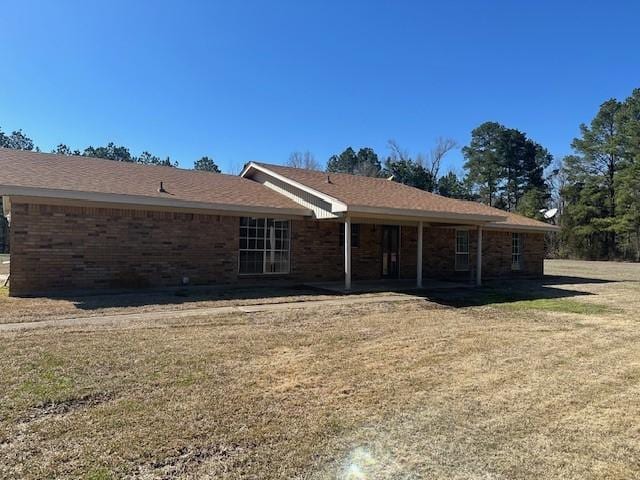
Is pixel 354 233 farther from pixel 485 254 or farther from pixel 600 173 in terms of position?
pixel 600 173

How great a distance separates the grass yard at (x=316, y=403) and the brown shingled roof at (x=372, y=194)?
6240 millimetres

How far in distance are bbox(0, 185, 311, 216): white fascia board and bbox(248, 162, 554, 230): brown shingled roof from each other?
4.83 ft

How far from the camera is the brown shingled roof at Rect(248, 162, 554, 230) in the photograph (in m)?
13.5

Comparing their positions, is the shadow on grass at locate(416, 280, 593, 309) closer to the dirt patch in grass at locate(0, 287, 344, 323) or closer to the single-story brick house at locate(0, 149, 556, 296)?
the single-story brick house at locate(0, 149, 556, 296)

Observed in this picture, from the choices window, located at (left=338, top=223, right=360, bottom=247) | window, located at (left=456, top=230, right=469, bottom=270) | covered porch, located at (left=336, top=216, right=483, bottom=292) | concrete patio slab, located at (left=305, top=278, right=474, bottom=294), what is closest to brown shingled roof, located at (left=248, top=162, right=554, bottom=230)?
covered porch, located at (left=336, top=216, right=483, bottom=292)

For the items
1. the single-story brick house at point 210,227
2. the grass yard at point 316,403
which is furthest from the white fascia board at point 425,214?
the grass yard at point 316,403

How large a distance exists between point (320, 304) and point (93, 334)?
16.0ft

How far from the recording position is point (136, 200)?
11695 millimetres

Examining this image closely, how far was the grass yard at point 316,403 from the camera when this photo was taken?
10.6 feet

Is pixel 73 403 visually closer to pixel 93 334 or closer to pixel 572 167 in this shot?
pixel 93 334

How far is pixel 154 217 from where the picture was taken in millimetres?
12336

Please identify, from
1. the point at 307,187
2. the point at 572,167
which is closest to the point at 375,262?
the point at 307,187

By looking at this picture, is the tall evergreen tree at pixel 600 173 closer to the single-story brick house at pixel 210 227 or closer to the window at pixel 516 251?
the window at pixel 516 251

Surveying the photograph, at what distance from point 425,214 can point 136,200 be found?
25.4 feet
